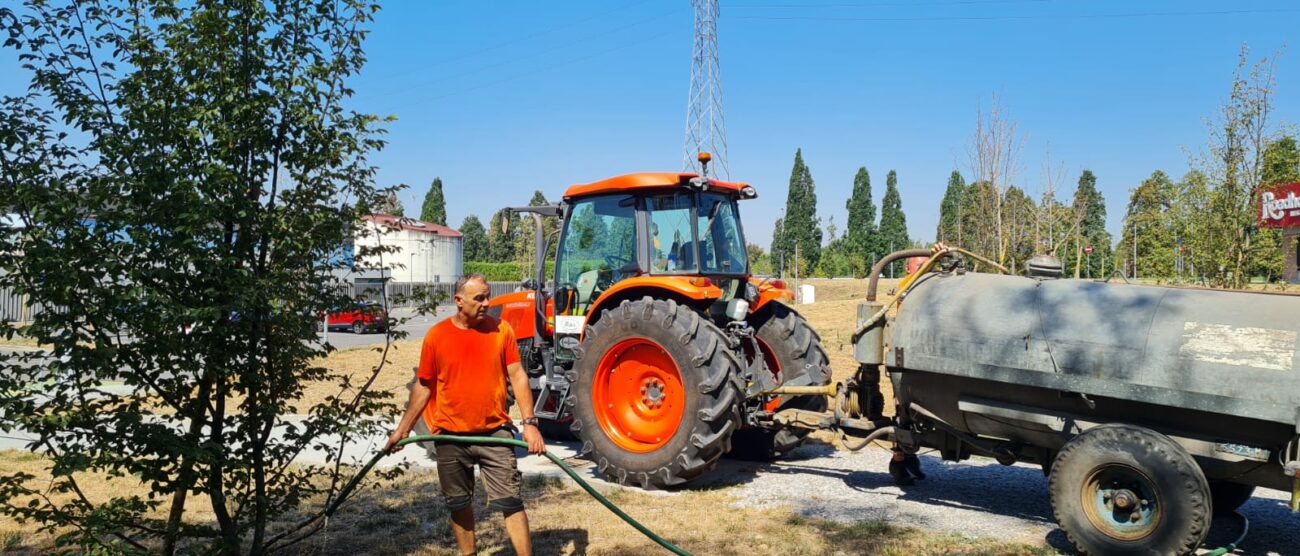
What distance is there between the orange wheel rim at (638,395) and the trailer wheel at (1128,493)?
2.88m

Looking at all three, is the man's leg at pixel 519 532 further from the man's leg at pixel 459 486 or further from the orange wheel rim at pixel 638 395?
the orange wheel rim at pixel 638 395

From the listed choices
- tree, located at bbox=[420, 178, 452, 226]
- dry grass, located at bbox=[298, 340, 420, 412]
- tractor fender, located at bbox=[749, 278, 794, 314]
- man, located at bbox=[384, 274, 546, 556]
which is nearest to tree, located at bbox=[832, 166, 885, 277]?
tree, located at bbox=[420, 178, 452, 226]

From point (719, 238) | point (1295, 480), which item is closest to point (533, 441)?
point (719, 238)

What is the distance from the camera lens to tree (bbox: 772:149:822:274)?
199 ft

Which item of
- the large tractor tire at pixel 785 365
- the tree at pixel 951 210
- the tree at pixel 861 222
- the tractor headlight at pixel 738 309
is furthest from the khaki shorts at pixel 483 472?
the tree at pixel 861 222

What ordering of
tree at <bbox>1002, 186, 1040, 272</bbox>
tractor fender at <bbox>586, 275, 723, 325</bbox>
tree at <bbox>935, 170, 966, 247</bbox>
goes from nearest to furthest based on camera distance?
tractor fender at <bbox>586, 275, 723, 325</bbox>
tree at <bbox>1002, 186, 1040, 272</bbox>
tree at <bbox>935, 170, 966, 247</bbox>

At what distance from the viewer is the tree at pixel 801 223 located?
60688 millimetres

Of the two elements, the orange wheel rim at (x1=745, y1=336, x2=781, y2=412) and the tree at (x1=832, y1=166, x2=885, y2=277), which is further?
the tree at (x1=832, y1=166, x2=885, y2=277)

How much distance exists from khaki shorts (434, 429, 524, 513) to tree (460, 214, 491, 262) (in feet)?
244

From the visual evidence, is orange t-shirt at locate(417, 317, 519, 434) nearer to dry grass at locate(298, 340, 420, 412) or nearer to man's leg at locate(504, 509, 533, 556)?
man's leg at locate(504, 509, 533, 556)

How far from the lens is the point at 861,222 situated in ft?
199

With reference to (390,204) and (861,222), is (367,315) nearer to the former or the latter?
(390,204)

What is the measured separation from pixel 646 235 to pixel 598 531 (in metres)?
2.67

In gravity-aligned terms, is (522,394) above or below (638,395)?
above
